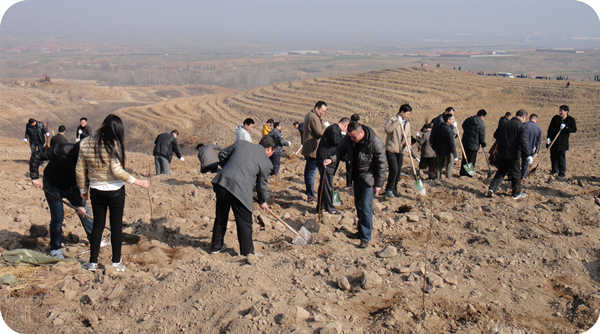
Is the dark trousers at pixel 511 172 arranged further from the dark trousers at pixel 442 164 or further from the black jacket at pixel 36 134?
the black jacket at pixel 36 134

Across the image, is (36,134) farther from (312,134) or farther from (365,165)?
(365,165)

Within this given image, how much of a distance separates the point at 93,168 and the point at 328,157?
3137mm

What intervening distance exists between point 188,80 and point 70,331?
185 feet

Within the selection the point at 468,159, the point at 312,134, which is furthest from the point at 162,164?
the point at 468,159

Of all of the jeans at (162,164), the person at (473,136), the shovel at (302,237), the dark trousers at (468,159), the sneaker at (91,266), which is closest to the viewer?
the sneaker at (91,266)

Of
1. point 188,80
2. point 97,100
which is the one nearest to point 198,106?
point 97,100

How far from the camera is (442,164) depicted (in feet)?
26.6

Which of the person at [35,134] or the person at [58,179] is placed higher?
the person at [58,179]

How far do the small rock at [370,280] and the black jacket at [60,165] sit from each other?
2.88m

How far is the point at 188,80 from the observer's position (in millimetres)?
57000

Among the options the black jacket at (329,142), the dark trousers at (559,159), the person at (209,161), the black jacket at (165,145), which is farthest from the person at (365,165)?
the dark trousers at (559,159)

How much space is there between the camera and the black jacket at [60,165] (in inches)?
163

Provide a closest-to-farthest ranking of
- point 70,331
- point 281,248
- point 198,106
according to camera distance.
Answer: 1. point 70,331
2. point 281,248
3. point 198,106

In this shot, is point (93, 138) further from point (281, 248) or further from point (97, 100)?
point (97, 100)
